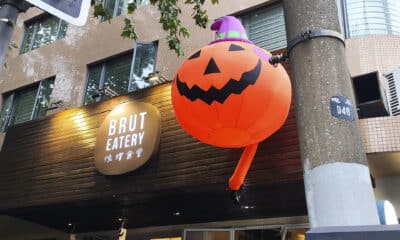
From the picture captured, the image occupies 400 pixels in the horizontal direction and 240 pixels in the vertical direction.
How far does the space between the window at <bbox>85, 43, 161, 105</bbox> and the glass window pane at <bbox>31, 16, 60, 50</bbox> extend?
2.69 metres

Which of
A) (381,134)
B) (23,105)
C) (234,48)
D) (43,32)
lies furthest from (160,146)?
(43,32)

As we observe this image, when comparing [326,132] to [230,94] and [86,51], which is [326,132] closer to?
[230,94]

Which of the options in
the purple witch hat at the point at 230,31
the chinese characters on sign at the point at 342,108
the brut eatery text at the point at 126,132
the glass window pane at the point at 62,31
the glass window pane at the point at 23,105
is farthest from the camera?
the glass window pane at the point at 62,31

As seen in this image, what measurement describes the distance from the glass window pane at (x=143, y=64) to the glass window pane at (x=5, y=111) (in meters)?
5.08

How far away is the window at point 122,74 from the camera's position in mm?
9617

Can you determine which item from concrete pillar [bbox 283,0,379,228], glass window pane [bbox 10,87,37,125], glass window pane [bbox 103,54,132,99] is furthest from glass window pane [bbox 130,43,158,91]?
concrete pillar [bbox 283,0,379,228]

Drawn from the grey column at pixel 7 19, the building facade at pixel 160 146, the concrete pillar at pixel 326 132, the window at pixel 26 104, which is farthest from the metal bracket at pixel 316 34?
the window at pixel 26 104

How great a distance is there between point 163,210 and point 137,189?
3.77ft

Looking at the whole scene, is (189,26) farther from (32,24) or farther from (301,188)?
(32,24)

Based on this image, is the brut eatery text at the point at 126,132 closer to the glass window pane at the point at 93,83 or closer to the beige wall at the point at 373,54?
the glass window pane at the point at 93,83

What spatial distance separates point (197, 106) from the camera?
420cm

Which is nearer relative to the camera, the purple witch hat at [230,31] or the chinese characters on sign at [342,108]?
the chinese characters on sign at [342,108]

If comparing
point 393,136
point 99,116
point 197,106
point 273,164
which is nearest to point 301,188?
point 273,164

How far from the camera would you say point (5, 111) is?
41.2 feet
